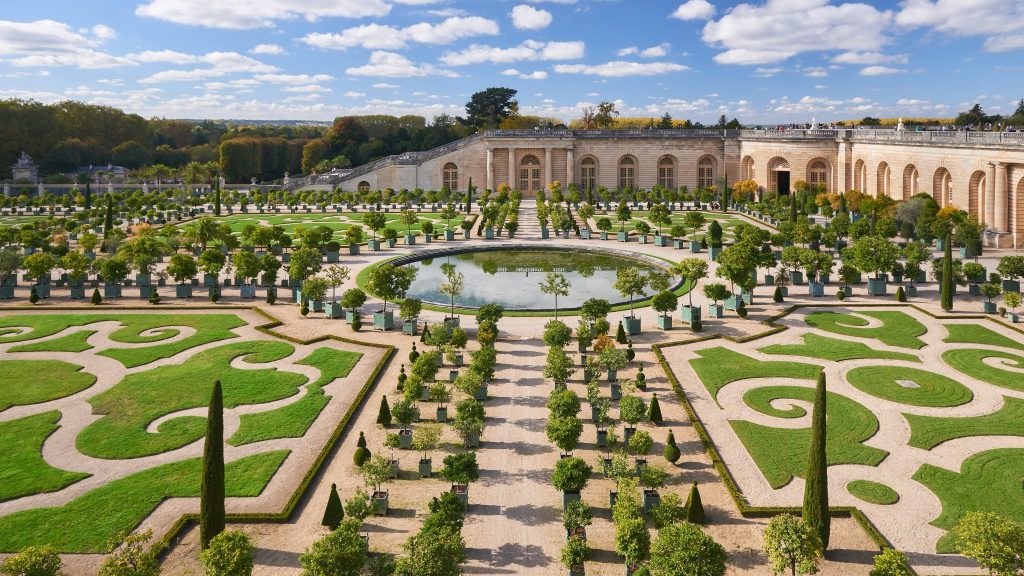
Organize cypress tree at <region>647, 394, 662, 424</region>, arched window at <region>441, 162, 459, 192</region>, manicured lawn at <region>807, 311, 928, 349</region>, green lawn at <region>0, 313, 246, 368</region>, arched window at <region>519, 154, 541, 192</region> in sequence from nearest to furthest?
cypress tree at <region>647, 394, 662, 424</region>
green lawn at <region>0, 313, 246, 368</region>
manicured lawn at <region>807, 311, 928, 349</region>
arched window at <region>519, 154, 541, 192</region>
arched window at <region>441, 162, 459, 192</region>

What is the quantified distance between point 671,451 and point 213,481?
1223 centimetres

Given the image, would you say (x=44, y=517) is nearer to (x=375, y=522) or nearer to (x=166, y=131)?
(x=375, y=522)

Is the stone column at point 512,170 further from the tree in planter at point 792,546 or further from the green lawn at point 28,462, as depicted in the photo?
the tree in planter at point 792,546

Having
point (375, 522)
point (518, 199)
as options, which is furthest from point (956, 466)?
point (518, 199)

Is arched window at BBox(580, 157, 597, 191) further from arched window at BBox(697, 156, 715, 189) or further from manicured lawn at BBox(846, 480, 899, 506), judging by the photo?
manicured lawn at BBox(846, 480, 899, 506)

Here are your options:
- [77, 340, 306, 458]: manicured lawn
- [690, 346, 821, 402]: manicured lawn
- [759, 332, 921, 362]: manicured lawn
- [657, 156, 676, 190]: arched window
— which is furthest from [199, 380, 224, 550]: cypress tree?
[657, 156, 676, 190]: arched window

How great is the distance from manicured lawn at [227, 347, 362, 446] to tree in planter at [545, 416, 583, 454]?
825cm

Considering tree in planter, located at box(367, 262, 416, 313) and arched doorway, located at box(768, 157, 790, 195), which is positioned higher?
arched doorway, located at box(768, 157, 790, 195)

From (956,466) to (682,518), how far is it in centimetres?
889

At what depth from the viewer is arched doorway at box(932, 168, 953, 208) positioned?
61.7 metres

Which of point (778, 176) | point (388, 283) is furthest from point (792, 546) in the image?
point (778, 176)

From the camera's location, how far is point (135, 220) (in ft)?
259

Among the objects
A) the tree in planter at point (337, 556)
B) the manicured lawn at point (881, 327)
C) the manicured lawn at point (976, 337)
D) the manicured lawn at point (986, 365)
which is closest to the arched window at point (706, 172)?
the manicured lawn at point (881, 327)

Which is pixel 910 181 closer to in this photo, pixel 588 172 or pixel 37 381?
pixel 588 172
